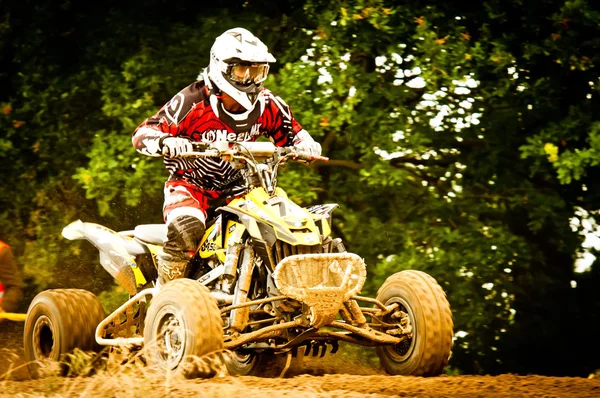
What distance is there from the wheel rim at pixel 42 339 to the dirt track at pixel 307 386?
1035 mm

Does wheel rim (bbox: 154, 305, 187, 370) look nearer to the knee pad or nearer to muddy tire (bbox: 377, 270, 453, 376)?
the knee pad

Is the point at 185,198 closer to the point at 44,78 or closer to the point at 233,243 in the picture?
the point at 233,243

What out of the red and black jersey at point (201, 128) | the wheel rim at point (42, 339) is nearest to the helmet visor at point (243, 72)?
the red and black jersey at point (201, 128)

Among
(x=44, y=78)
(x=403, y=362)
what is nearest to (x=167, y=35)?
(x=44, y=78)

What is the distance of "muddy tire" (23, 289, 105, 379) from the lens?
9.54 metres

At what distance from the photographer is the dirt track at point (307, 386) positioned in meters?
7.16

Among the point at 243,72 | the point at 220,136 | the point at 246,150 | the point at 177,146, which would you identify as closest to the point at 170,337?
the point at 177,146

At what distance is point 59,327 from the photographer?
953cm

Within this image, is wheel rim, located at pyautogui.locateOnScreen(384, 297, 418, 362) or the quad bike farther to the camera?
wheel rim, located at pyautogui.locateOnScreen(384, 297, 418, 362)

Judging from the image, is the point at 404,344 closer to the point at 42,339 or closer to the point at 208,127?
the point at 208,127

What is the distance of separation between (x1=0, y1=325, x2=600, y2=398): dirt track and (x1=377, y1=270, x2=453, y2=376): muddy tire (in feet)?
0.59

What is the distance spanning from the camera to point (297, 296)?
25.9ft

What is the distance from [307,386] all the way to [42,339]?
3198mm

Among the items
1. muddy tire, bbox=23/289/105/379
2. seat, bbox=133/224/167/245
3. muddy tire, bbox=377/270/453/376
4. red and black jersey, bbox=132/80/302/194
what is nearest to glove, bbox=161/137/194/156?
red and black jersey, bbox=132/80/302/194
